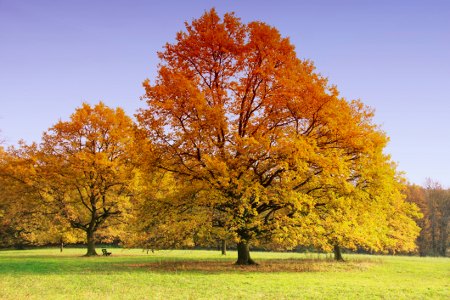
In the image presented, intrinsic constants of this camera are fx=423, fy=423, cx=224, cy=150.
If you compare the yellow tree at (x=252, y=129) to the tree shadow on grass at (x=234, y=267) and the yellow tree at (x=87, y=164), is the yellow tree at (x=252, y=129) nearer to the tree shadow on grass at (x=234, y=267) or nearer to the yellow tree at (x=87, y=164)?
the tree shadow on grass at (x=234, y=267)

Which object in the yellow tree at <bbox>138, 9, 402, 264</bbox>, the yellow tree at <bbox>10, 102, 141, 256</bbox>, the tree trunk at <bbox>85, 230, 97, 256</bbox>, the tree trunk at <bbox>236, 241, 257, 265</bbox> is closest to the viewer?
the yellow tree at <bbox>138, 9, 402, 264</bbox>

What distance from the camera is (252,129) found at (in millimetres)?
27031

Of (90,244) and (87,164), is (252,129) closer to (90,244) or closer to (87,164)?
(87,164)

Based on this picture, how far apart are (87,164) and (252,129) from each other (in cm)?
2110

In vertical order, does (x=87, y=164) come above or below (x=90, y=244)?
above

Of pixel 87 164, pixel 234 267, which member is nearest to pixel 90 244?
pixel 87 164

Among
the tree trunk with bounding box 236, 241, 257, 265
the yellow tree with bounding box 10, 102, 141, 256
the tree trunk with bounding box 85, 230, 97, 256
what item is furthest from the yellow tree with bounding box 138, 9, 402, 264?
the tree trunk with bounding box 85, 230, 97, 256

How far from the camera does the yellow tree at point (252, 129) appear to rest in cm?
2488

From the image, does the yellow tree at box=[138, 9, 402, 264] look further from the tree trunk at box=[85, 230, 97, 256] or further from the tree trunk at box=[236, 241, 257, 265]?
the tree trunk at box=[85, 230, 97, 256]

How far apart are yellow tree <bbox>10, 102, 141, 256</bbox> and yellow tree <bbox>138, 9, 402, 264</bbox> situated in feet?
52.5

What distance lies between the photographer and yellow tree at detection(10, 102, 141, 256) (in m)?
42.0

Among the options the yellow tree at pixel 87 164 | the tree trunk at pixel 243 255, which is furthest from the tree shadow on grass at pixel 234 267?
the yellow tree at pixel 87 164

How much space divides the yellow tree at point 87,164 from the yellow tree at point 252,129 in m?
16.0

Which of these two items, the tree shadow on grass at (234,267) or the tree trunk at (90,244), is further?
the tree trunk at (90,244)
